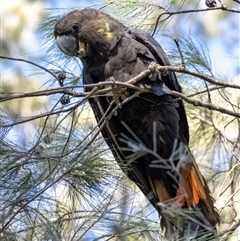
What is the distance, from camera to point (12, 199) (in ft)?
5.86

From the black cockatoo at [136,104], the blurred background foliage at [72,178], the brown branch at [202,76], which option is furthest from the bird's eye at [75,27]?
the brown branch at [202,76]

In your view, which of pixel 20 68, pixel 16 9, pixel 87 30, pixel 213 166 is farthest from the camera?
pixel 16 9

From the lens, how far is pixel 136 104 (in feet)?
7.32

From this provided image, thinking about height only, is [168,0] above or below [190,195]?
above

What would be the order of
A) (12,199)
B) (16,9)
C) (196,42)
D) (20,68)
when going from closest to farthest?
1. (12,199)
2. (196,42)
3. (20,68)
4. (16,9)

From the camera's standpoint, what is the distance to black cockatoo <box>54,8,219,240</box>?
222 centimetres

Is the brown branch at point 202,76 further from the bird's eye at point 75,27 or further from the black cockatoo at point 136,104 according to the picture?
the bird's eye at point 75,27

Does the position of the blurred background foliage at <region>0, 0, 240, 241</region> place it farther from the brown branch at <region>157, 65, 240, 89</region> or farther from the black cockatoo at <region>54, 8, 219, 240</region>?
the brown branch at <region>157, 65, 240, 89</region>

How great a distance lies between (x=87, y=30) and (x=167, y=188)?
0.64 meters

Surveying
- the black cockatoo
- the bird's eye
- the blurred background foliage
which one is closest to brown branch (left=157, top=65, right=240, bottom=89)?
the blurred background foliage

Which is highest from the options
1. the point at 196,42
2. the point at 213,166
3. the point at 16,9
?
the point at 16,9

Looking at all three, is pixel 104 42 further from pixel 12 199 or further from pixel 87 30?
pixel 12 199

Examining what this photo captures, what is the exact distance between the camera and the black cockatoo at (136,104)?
222 centimetres

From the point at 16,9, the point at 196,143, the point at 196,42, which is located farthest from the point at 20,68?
the point at 196,42
